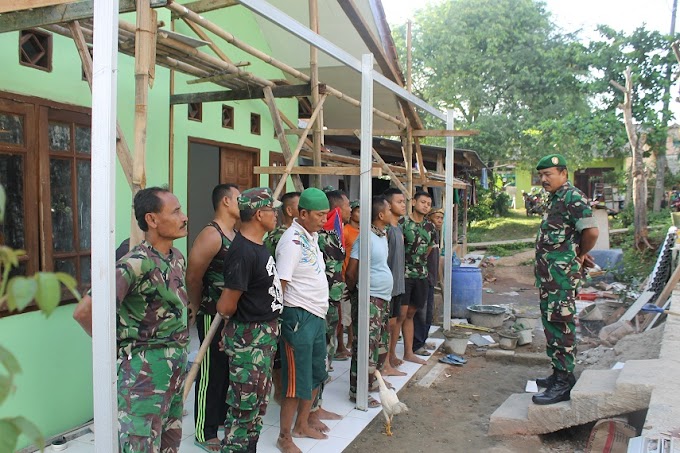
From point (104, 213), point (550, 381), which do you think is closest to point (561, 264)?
point (550, 381)

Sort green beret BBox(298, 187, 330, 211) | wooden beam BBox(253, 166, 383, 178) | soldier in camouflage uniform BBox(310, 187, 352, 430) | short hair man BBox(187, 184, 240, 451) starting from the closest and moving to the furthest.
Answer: short hair man BBox(187, 184, 240, 451), green beret BBox(298, 187, 330, 211), soldier in camouflage uniform BBox(310, 187, 352, 430), wooden beam BBox(253, 166, 383, 178)

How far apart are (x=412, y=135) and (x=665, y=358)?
13.3ft

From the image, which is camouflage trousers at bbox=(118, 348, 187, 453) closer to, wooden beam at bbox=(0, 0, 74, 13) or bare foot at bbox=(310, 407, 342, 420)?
wooden beam at bbox=(0, 0, 74, 13)

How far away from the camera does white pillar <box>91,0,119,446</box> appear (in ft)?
6.72

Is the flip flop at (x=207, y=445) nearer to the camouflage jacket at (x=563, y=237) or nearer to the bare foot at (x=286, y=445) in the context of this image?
the bare foot at (x=286, y=445)

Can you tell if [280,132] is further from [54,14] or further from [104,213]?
[104,213]

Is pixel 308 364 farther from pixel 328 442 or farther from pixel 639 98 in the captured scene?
pixel 639 98

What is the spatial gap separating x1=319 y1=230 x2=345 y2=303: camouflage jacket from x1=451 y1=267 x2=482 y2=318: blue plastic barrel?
4164mm

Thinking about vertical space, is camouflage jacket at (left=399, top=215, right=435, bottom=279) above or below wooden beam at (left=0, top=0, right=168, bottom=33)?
below

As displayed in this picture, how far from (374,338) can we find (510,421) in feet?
4.10

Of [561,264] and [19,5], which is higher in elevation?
[19,5]

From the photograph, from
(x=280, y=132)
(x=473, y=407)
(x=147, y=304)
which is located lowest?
(x=473, y=407)

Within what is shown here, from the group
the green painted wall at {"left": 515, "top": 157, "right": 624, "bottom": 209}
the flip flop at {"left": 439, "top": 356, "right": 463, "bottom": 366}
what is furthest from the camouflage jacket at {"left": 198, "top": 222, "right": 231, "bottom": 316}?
the green painted wall at {"left": 515, "top": 157, "right": 624, "bottom": 209}

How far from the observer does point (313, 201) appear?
11.8 feet
